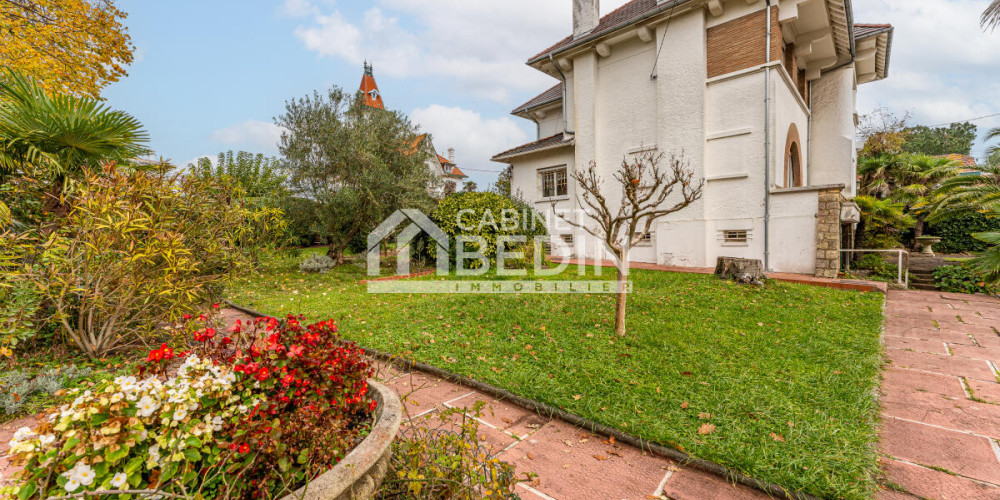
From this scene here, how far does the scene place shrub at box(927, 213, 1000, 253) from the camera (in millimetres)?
14617

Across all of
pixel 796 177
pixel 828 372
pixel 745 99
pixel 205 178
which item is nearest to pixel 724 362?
pixel 828 372

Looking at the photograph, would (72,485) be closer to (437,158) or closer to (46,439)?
(46,439)

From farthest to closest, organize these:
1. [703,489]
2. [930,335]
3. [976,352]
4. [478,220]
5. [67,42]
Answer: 1. [478,220]
2. [67,42]
3. [930,335]
4. [976,352]
5. [703,489]

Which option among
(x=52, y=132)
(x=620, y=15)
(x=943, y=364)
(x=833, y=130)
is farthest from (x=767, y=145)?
(x=52, y=132)

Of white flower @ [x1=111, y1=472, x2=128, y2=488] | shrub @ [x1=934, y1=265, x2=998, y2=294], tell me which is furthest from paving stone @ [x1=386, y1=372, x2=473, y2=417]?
shrub @ [x1=934, y1=265, x2=998, y2=294]

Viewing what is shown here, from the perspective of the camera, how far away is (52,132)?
380cm

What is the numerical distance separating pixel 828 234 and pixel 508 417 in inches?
381

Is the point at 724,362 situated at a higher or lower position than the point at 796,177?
lower

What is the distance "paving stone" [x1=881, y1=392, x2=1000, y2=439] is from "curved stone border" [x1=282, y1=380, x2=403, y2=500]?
392cm

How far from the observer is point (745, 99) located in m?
9.91

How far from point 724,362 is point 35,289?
6.39m

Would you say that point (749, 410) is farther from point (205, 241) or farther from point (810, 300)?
point (205, 241)

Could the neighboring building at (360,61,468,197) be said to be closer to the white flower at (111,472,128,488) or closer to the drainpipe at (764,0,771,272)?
the drainpipe at (764,0,771,272)

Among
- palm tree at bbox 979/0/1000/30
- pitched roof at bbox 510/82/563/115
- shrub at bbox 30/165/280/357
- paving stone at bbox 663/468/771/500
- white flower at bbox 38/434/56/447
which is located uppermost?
pitched roof at bbox 510/82/563/115
